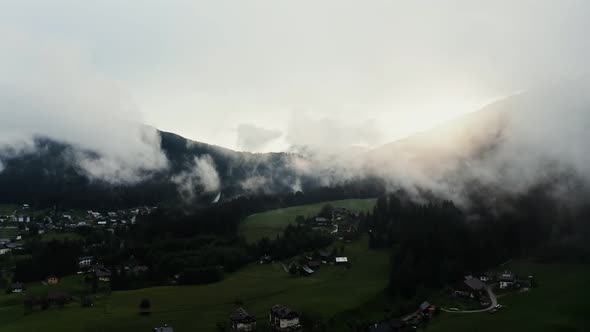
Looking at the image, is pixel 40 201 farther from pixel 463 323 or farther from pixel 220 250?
pixel 463 323

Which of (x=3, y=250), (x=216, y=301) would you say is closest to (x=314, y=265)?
(x=216, y=301)

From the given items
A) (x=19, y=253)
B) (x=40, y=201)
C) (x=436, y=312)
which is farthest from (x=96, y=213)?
(x=436, y=312)

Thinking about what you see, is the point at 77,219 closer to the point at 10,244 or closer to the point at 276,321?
the point at 10,244

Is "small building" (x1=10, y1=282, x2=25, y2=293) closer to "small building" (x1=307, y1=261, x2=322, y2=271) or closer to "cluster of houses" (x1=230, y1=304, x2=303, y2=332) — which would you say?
"cluster of houses" (x1=230, y1=304, x2=303, y2=332)

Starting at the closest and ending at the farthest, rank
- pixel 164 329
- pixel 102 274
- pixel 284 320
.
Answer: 1. pixel 164 329
2. pixel 284 320
3. pixel 102 274

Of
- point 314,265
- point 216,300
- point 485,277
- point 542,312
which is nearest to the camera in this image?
point 542,312

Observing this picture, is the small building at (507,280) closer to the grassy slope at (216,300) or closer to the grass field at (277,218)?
the grassy slope at (216,300)

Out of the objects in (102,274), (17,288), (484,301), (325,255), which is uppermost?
(325,255)
